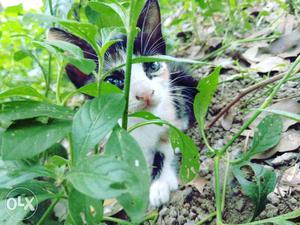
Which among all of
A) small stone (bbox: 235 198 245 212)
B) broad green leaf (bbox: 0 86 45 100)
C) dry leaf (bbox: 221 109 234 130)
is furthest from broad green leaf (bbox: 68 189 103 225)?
dry leaf (bbox: 221 109 234 130)

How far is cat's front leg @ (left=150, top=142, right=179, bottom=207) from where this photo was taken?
1513 mm

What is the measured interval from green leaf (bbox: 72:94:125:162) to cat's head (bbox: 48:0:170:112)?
0.75 m

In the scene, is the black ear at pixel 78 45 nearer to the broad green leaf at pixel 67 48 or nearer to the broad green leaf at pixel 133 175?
the broad green leaf at pixel 67 48

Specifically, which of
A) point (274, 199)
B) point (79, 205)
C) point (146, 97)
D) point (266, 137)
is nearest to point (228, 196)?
point (274, 199)

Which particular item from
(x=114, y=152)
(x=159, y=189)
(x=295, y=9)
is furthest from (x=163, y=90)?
(x=114, y=152)

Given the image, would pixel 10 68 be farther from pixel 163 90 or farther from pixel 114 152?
pixel 114 152

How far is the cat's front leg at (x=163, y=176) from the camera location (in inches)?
59.6

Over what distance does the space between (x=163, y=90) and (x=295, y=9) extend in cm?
68

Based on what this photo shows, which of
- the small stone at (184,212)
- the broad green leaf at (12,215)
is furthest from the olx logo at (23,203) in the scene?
the small stone at (184,212)

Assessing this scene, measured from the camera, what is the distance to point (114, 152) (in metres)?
0.73

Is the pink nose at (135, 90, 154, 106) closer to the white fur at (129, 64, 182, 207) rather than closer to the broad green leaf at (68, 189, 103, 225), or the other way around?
the white fur at (129, 64, 182, 207)

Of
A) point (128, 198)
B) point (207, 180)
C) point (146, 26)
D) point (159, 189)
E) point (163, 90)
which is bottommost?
point (159, 189)

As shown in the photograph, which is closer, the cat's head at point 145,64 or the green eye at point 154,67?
the cat's head at point 145,64

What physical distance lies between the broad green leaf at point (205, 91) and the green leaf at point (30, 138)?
17.7 inches
